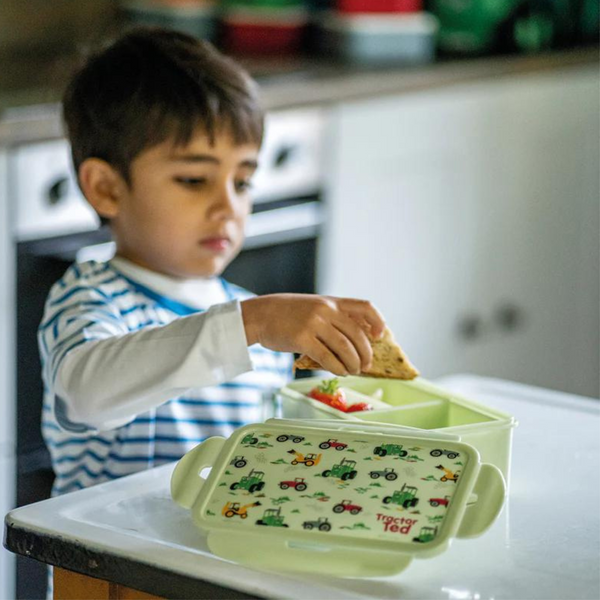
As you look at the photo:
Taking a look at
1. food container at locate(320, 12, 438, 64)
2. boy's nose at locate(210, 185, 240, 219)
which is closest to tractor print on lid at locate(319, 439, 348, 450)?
boy's nose at locate(210, 185, 240, 219)

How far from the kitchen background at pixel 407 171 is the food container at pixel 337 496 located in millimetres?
1145

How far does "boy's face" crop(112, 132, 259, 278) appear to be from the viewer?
4.75ft

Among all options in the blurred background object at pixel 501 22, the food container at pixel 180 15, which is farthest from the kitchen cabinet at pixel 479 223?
the food container at pixel 180 15

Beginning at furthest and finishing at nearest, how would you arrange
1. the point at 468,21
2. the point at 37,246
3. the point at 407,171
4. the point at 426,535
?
the point at 468,21, the point at 407,171, the point at 37,246, the point at 426,535

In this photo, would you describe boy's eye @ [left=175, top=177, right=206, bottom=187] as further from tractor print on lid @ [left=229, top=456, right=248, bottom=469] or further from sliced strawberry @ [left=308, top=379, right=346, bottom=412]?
tractor print on lid @ [left=229, top=456, right=248, bottom=469]

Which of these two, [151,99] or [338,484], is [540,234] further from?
[338,484]

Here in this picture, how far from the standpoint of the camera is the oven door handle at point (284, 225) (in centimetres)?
238

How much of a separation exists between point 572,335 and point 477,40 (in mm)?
838

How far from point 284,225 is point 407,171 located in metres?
0.46

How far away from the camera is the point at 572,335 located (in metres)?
3.32

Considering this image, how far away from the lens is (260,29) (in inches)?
116

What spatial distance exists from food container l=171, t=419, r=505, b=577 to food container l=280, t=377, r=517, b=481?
0.09 metres

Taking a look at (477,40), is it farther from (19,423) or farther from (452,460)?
(452,460)

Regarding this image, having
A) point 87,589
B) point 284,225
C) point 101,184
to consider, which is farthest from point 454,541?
point 284,225
